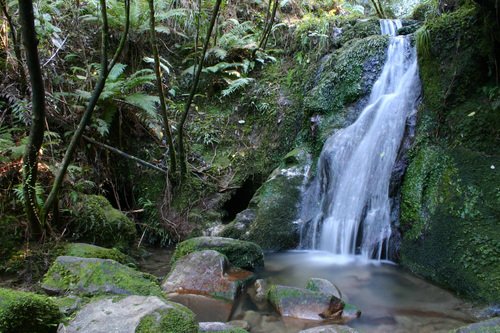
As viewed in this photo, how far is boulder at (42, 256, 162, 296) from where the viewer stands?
328 centimetres

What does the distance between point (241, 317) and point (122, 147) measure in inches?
158

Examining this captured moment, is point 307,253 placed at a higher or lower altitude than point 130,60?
lower

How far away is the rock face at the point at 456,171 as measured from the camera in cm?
397

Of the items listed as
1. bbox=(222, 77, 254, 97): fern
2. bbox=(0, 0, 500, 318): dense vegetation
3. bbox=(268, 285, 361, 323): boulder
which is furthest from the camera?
bbox=(222, 77, 254, 97): fern

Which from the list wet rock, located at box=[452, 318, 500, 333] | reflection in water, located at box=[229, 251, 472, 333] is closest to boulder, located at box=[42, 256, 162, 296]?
reflection in water, located at box=[229, 251, 472, 333]

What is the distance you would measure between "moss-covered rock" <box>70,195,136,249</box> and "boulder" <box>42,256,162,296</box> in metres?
1.28

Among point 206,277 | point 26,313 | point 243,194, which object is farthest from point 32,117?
point 243,194

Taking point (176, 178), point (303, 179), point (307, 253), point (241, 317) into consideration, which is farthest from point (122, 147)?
point (241, 317)

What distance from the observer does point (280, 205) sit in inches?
233

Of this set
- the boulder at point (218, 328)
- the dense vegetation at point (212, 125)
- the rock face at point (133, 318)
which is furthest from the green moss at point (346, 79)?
the rock face at point (133, 318)

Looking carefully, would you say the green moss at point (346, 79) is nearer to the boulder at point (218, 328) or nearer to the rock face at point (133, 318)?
the boulder at point (218, 328)

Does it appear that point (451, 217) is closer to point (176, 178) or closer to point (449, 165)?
point (449, 165)

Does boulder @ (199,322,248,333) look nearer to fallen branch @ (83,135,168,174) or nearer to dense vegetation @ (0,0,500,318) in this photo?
dense vegetation @ (0,0,500,318)

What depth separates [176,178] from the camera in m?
6.30
